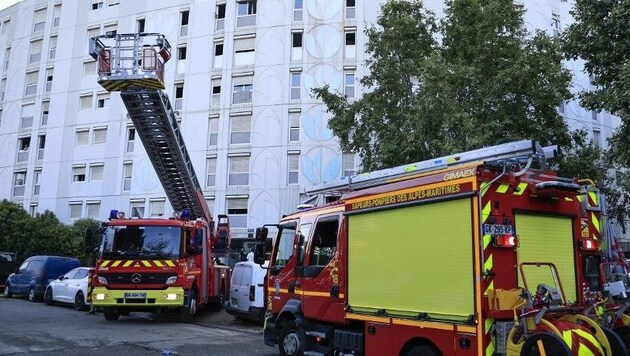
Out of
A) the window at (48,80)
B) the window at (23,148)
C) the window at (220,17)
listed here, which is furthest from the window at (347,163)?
the window at (23,148)

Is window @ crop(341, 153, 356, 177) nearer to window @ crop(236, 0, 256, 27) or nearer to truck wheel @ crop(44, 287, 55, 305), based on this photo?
window @ crop(236, 0, 256, 27)


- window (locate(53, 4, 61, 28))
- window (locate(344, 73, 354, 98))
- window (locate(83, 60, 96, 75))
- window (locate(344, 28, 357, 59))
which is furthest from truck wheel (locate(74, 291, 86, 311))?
window (locate(53, 4, 61, 28))

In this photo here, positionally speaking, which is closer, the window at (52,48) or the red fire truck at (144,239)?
the red fire truck at (144,239)

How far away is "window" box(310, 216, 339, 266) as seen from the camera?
834 centimetres

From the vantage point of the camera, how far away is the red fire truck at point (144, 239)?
13328 millimetres

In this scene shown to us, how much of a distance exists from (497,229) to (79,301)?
15.7 m

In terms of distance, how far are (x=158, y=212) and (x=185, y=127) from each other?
507cm

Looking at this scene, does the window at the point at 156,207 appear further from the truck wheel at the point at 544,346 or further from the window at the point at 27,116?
the truck wheel at the point at 544,346

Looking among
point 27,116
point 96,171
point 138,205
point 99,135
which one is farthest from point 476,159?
point 27,116

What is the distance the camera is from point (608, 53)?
9.77 m

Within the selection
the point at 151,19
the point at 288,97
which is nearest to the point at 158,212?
the point at 288,97

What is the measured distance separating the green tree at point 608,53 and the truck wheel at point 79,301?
1538 centimetres

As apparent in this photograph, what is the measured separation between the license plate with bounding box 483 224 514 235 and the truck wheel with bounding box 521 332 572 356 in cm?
108

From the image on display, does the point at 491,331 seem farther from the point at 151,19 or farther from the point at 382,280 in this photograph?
the point at 151,19
